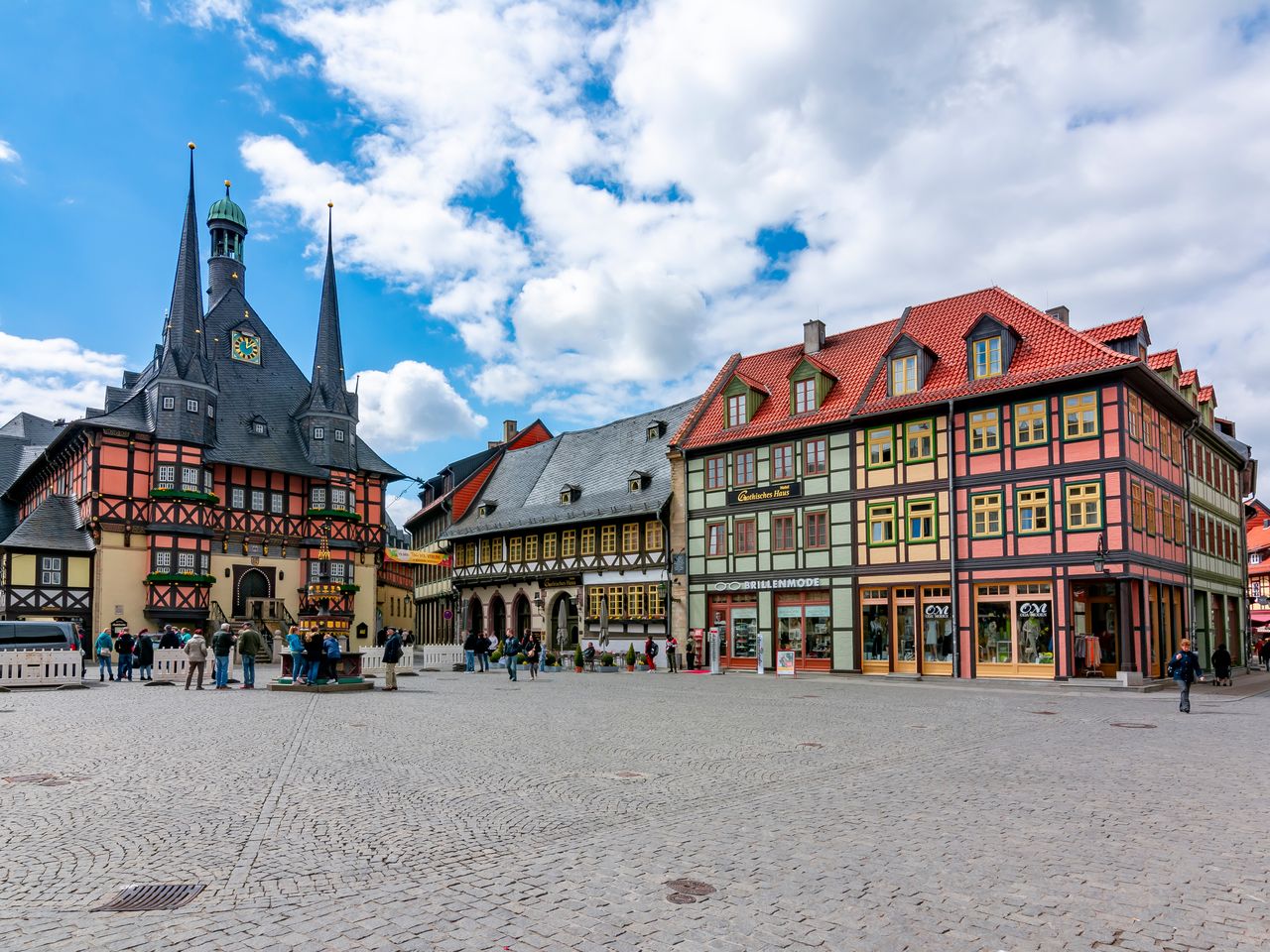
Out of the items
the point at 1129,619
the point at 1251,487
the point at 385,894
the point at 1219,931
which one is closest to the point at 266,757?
the point at 385,894

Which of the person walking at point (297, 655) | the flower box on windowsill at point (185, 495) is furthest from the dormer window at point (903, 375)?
the flower box on windowsill at point (185, 495)

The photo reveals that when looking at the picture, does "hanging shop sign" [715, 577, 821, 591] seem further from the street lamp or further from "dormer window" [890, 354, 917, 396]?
the street lamp

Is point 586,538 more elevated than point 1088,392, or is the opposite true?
point 1088,392

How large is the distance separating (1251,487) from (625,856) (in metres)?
56.9

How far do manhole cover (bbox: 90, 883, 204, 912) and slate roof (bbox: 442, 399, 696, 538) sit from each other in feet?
114

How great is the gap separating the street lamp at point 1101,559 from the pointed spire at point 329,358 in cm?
4030

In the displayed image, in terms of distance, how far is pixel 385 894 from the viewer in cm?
664

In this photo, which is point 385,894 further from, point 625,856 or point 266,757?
point 266,757

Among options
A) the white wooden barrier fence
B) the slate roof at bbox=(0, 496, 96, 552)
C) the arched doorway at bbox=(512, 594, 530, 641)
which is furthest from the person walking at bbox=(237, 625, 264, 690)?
the arched doorway at bbox=(512, 594, 530, 641)

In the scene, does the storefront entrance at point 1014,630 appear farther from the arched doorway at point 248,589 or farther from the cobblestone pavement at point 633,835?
the arched doorway at point 248,589

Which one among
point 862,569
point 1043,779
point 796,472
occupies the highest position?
point 796,472

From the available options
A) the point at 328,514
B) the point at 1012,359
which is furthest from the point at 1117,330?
the point at 328,514

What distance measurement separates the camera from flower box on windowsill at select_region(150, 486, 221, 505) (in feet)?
155

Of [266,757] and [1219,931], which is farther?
[266,757]
